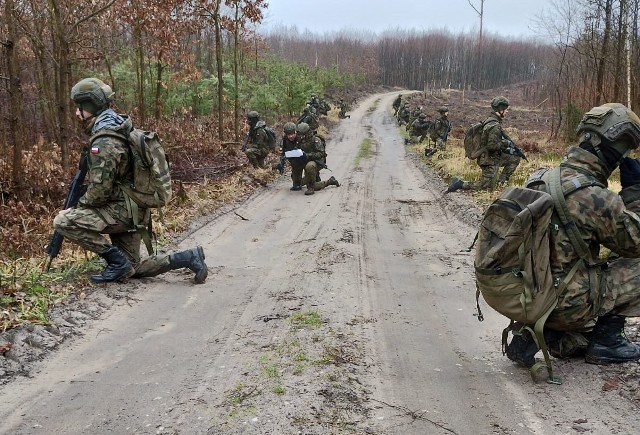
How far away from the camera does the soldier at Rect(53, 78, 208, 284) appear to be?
16.6 ft

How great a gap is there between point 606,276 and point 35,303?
4.46m

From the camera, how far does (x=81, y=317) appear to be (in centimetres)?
461

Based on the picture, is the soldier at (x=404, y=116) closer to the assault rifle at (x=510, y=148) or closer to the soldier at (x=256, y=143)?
the soldier at (x=256, y=143)

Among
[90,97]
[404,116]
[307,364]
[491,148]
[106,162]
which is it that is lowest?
[307,364]

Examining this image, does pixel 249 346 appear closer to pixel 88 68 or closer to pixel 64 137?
pixel 64 137

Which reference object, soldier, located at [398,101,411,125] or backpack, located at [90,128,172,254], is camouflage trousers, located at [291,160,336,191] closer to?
backpack, located at [90,128,172,254]

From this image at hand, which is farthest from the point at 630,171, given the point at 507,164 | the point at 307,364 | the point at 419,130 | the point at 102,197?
the point at 419,130

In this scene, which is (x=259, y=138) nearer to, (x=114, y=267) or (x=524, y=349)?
(x=114, y=267)

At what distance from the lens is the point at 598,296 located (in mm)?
3439

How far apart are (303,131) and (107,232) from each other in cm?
765

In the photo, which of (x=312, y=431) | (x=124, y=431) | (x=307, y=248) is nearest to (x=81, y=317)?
(x=124, y=431)

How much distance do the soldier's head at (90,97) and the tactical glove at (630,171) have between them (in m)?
4.50

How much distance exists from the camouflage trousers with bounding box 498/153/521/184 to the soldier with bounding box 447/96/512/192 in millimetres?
125

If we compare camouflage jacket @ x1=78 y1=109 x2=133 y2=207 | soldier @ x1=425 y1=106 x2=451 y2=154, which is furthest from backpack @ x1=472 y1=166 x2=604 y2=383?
soldier @ x1=425 y1=106 x2=451 y2=154
